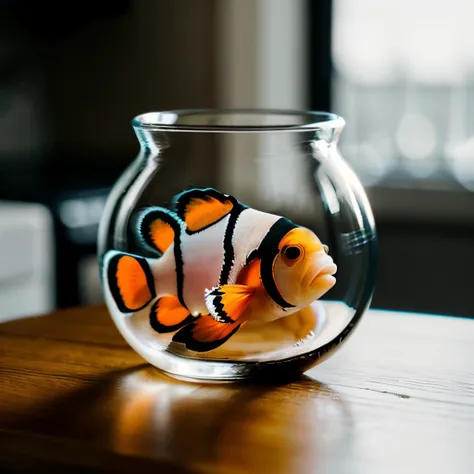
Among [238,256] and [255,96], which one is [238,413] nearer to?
[238,256]

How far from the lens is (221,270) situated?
0.74 metres

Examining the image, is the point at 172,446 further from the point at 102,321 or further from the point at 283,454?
the point at 102,321

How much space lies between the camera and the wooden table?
627 mm

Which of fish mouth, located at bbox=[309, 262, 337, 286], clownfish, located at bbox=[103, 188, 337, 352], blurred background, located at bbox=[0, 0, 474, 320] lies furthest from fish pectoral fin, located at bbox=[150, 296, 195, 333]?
blurred background, located at bbox=[0, 0, 474, 320]

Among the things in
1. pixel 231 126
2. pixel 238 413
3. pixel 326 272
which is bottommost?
pixel 238 413

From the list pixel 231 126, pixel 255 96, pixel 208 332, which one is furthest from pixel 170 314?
pixel 255 96

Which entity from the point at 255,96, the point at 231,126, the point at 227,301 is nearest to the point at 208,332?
the point at 227,301

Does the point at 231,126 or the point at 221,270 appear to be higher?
the point at 231,126

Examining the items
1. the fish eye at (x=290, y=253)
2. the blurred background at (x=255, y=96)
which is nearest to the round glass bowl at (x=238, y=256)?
the fish eye at (x=290, y=253)

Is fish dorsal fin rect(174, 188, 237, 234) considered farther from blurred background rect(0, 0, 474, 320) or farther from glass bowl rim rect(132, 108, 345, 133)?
blurred background rect(0, 0, 474, 320)

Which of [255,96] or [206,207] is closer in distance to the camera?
[206,207]

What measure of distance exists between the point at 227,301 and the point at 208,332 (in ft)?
0.12

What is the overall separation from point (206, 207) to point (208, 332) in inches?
4.2

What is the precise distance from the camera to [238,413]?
2.34ft
